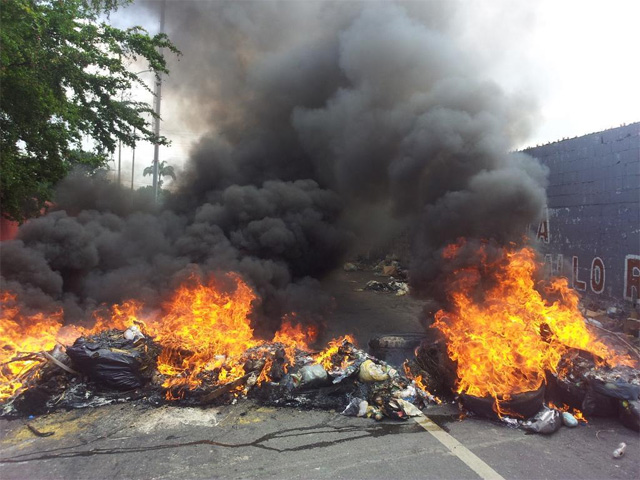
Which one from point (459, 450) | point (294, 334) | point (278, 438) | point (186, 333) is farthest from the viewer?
point (294, 334)

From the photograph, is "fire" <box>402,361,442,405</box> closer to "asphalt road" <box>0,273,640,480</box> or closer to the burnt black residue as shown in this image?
"asphalt road" <box>0,273,640,480</box>

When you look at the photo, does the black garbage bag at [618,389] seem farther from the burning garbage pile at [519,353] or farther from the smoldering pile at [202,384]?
the smoldering pile at [202,384]

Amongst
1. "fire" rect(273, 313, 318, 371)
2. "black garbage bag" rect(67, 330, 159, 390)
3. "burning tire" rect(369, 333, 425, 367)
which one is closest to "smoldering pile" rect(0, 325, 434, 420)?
"black garbage bag" rect(67, 330, 159, 390)

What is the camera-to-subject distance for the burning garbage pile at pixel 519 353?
4.42m

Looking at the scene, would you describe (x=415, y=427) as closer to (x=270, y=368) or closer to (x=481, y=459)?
(x=481, y=459)

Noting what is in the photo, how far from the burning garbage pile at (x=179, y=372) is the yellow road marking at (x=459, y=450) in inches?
8.5

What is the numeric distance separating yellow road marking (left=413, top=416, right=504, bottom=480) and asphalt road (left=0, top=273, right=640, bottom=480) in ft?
0.04

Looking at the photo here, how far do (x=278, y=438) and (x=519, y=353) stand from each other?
325 centimetres

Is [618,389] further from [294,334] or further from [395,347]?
Result: [294,334]

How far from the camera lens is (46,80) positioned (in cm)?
745

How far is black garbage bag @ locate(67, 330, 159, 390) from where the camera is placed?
16.3ft

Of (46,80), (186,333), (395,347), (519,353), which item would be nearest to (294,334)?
(395,347)

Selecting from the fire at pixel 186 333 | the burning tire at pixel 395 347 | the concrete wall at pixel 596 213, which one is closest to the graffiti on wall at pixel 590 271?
the concrete wall at pixel 596 213

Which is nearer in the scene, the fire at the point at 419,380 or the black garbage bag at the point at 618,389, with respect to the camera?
the black garbage bag at the point at 618,389
